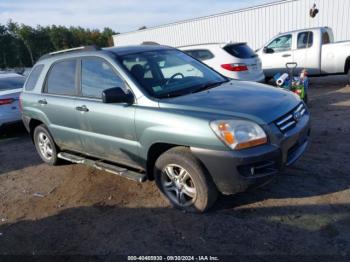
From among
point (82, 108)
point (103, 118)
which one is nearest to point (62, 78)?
point (82, 108)

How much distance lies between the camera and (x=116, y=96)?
3742 millimetres

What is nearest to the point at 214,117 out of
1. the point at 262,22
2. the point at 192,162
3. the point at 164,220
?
the point at 192,162

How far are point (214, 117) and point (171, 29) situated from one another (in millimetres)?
23405

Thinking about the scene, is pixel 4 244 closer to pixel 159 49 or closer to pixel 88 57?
pixel 88 57

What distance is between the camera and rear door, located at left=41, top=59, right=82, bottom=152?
4730 mm

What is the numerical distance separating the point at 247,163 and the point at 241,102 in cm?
73

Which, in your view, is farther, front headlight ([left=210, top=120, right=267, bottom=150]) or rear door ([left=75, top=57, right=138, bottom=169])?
rear door ([left=75, top=57, right=138, bottom=169])

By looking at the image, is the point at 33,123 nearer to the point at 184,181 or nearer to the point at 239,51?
the point at 184,181

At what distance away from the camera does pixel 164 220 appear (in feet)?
12.1

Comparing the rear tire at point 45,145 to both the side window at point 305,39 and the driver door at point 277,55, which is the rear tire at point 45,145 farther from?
the side window at point 305,39

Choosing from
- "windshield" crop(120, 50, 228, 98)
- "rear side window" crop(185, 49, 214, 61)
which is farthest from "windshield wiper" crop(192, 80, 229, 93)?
"rear side window" crop(185, 49, 214, 61)

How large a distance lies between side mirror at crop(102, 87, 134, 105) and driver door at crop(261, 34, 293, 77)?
863 centimetres

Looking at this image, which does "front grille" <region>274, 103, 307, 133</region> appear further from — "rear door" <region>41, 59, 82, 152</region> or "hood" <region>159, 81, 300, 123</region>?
"rear door" <region>41, 59, 82, 152</region>

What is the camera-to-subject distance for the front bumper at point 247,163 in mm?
3172
